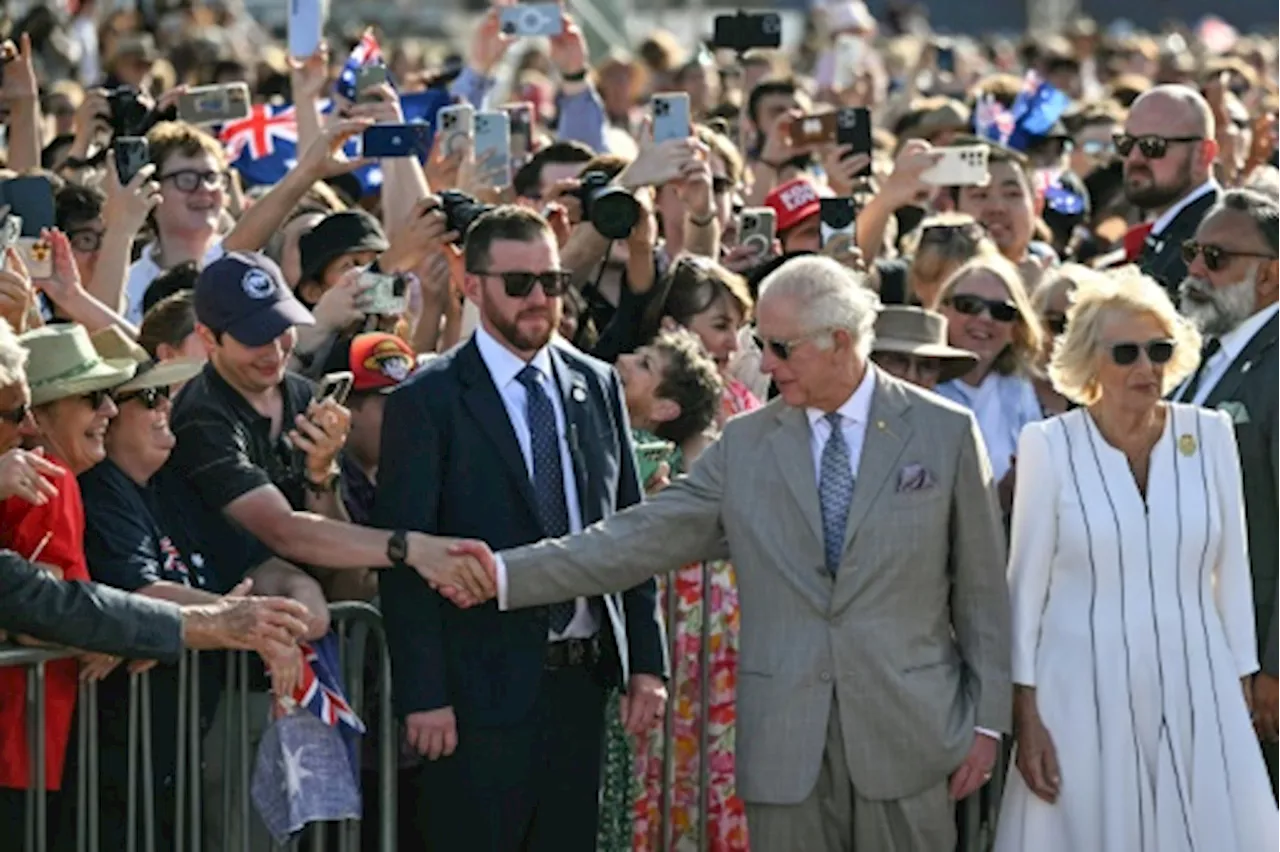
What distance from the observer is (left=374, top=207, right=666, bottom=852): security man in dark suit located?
316 inches

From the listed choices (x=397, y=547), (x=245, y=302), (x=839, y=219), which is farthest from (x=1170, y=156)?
(x=397, y=547)

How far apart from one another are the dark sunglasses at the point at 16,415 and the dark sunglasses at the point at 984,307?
3.93 meters

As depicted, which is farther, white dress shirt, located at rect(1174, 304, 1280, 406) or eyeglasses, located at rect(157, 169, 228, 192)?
eyeglasses, located at rect(157, 169, 228, 192)

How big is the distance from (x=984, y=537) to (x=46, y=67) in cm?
1373

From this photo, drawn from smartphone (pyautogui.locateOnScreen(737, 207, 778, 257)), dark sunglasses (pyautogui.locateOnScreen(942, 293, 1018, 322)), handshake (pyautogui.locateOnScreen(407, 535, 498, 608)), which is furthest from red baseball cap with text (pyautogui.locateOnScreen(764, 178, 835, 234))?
handshake (pyautogui.locateOnScreen(407, 535, 498, 608))

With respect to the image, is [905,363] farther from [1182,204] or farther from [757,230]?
[1182,204]

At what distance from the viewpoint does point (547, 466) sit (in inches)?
324

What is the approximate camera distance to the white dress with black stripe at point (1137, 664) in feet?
26.2

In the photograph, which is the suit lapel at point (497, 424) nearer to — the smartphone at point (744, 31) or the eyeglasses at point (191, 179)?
the eyeglasses at point (191, 179)

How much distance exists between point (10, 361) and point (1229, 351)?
3.92 meters

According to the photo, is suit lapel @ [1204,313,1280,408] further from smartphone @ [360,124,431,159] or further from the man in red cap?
smartphone @ [360,124,431,159]

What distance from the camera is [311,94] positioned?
39.6 ft

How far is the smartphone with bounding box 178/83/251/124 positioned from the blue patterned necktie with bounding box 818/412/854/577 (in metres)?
4.67

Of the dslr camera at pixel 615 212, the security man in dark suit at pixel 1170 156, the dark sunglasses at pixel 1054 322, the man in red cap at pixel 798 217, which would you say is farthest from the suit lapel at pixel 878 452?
the security man in dark suit at pixel 1170 156
